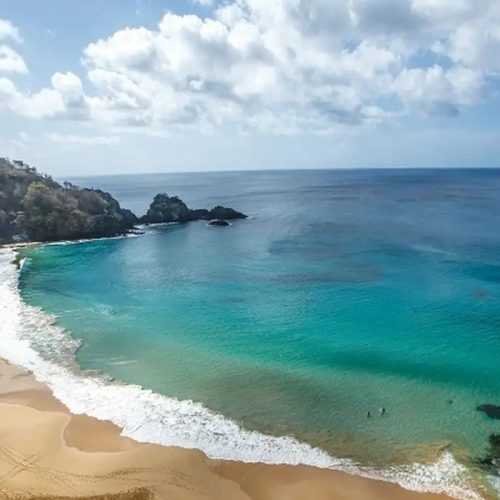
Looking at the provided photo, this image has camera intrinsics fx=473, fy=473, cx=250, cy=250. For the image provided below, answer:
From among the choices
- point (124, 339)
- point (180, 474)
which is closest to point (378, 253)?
point (124, 339)

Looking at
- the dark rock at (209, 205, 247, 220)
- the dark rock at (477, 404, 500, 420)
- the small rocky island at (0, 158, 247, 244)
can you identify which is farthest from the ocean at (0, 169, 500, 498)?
the dark rock at (209, 205, 247, 220)

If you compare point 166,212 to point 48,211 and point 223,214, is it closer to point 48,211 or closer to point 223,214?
point 223,214

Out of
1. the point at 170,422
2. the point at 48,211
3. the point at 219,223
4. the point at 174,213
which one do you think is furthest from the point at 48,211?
the point at 170,422

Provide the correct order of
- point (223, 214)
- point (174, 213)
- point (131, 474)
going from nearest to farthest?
1. point (131, 474)
2. point (174, 213)
3. point (223, 214)

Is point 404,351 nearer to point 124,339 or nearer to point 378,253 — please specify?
point 124,339

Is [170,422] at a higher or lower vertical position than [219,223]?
lower

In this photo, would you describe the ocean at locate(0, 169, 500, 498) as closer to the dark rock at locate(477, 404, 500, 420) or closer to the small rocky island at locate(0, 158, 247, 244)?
the dark rock at locate(477, 404, 500, 420)

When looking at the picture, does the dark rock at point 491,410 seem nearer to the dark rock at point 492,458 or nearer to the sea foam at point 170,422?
the dark rock at point 492,458
